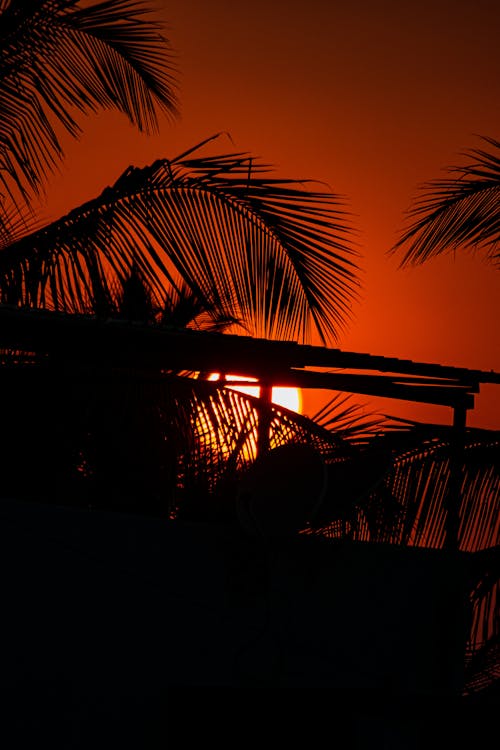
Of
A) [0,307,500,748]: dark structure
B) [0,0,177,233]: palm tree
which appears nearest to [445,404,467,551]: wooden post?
[0,307,500,748]: dark structure

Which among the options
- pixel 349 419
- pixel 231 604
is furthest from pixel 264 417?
pixel 231 604

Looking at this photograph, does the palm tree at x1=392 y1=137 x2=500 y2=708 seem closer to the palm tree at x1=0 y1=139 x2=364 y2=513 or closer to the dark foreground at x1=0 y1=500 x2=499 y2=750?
the palm tree at x1=0 y1=139 x2=364 y2=513

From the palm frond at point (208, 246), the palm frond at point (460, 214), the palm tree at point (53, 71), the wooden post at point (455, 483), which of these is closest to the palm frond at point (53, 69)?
the palm tree at point (53, 71)

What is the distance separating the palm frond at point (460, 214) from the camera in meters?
7.04

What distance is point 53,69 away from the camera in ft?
21.9

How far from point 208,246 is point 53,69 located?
184cm

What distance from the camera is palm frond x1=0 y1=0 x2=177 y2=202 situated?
21.3 ft

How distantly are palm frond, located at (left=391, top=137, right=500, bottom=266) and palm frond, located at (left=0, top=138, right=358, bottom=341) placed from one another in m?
1.46

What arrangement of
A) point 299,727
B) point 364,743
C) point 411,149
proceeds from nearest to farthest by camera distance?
point 299,727 → point 364,743 → point 411,149

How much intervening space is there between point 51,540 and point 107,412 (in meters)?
2.33

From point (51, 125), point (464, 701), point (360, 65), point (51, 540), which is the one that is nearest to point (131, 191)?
point (51, 125)

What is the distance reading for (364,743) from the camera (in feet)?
13.9

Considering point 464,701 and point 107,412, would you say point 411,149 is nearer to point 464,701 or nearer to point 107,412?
point 107,412

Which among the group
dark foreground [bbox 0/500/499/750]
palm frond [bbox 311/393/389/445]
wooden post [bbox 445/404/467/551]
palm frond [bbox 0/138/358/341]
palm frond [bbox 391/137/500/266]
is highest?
palm frond [bbox 391/137/500/266]
